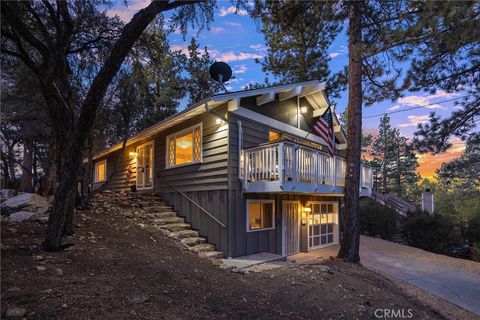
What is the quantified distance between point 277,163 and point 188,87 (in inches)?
626

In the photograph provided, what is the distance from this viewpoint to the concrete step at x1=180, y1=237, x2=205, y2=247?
7.68 metres

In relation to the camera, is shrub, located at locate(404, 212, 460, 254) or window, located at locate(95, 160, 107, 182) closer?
shrub, located at locate(404, 212, 460, 254)

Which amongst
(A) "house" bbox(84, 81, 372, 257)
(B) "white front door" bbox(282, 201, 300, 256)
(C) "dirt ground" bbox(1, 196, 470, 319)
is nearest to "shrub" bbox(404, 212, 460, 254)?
(A) "house" bbox(84, 81, 372, 257)

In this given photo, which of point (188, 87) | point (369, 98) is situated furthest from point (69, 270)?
point (188, 87)

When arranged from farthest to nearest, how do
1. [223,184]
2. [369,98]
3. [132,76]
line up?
[369,98], [132,76], [223,184]

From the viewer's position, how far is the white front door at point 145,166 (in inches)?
463

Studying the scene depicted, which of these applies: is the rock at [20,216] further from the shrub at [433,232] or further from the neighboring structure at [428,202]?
the neighboring structure at [428,202]

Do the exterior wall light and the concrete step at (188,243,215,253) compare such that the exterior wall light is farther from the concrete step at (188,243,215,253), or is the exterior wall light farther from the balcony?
the concrete step at (188,243,215,253)

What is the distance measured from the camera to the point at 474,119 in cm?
984

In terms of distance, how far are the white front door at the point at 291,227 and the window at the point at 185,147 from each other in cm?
315

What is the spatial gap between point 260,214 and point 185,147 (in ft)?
10.9

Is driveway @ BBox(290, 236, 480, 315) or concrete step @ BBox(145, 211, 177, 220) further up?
concrete step @ BBox(145, 211, 177, 220)

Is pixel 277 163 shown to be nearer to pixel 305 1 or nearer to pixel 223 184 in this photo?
pixel 223 184

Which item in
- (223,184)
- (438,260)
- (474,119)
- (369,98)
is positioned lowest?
(438,260)
